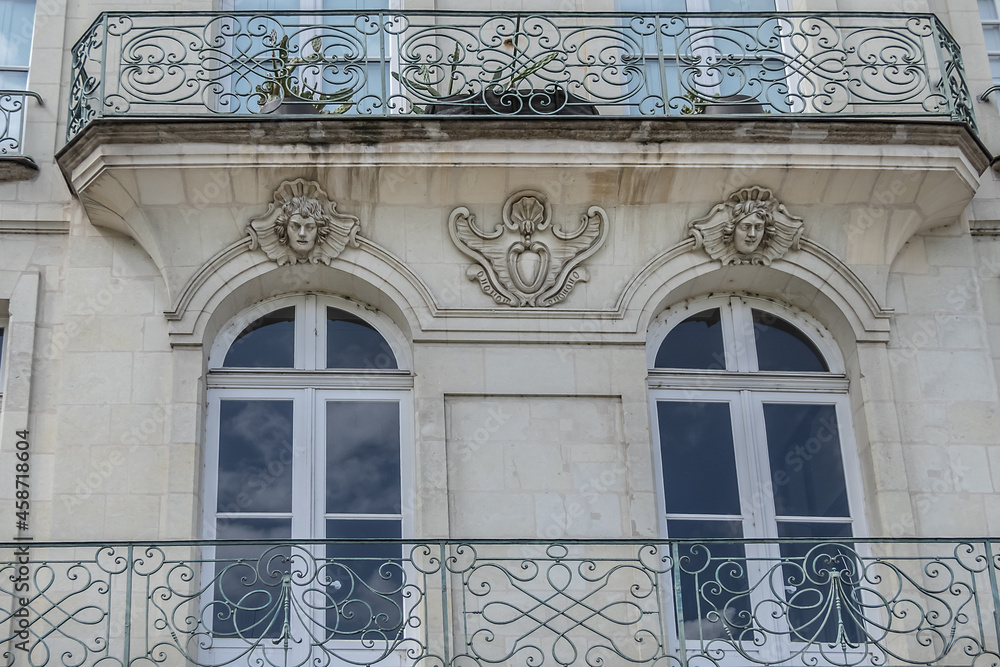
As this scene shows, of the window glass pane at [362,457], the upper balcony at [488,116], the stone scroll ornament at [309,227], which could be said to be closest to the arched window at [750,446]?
the upper balcony at [488,116]

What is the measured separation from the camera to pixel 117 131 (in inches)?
359

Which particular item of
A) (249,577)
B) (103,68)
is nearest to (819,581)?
(249,577)

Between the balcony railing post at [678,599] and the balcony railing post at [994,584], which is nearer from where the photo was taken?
the balcony railing post at [678,599]

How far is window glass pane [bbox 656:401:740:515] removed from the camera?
9.20 metres

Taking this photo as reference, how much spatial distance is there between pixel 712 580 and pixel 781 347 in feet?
5.61

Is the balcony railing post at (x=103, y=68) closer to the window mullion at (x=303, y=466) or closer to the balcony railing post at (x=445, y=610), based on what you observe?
the window mullion at (x=303, y=466)

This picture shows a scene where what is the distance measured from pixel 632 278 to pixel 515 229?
0.74 meters

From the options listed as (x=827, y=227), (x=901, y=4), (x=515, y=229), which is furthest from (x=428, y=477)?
(x=901, y=4)

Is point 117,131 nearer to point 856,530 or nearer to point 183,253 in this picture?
point 183,253

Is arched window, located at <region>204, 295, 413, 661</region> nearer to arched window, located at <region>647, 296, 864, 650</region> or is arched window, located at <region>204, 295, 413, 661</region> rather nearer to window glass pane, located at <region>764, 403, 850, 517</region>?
arched window, located at <region>647, 296, 864, 650</region>

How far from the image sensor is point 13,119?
9867 millimetres

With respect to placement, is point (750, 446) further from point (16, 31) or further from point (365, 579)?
point (16, 31)

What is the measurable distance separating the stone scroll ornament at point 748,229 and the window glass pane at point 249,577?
2.96 m

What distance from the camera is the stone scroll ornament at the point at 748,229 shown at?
9.51 metres
